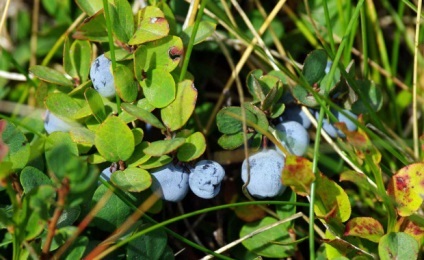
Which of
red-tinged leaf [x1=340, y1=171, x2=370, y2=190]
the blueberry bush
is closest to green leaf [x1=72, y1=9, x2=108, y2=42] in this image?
the blueberry bush

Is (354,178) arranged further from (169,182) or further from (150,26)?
(150,26)

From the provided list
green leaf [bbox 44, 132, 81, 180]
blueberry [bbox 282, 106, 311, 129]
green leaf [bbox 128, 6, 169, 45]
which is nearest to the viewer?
green leaf [bbox 44, 132, 81, 180]

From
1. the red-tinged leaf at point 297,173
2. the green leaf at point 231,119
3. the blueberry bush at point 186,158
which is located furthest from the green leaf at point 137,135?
the red-tinged leaf at point 297,173

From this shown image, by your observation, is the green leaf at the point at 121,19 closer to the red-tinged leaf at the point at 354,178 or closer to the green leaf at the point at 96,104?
the green leaf at the point at 96,104

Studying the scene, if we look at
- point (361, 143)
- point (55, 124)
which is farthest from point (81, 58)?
point (361, 143)

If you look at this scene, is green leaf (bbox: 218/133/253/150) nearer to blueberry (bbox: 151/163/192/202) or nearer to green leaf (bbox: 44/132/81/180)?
blueberry (bbox: 151/163/192/202)
